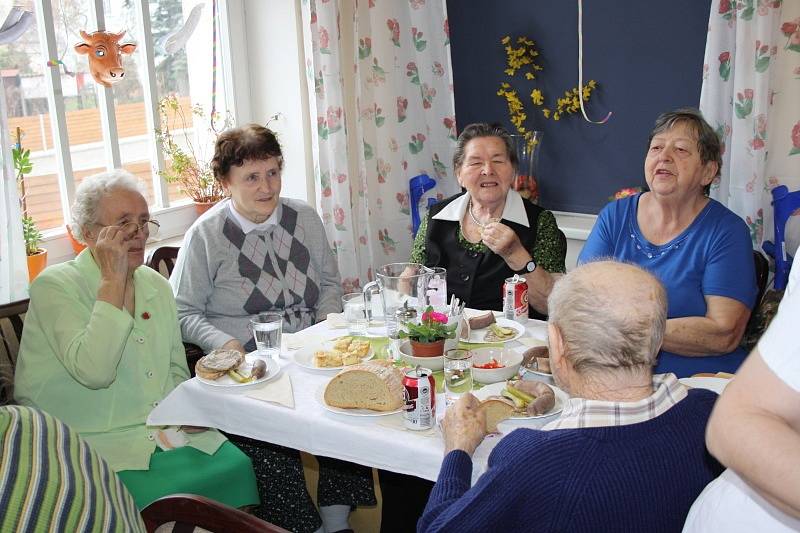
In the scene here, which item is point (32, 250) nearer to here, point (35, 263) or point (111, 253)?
point (35, 263)

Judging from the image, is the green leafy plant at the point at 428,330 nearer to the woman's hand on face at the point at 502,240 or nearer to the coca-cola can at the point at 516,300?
the coca-cola can at the point at 516,300

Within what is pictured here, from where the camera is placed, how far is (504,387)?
73.4 inches

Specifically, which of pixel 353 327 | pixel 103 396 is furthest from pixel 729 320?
pixel 103 396

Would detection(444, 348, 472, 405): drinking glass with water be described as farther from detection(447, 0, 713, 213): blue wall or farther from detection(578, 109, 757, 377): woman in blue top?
detection(447, 0, 713, 213): blue wall

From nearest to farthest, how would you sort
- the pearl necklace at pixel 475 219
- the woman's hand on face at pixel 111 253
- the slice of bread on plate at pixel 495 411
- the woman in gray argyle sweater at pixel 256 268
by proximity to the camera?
the slice of bread on plate at pixel 495 411 < the woman's hand on face at pixel 111 253 < the woman in gray argyle sweater at pixel 256 268 < the pearl necklace at pixel 475 219

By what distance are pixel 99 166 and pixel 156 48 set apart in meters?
0.58

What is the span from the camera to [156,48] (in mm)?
3395

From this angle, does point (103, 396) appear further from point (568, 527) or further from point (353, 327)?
point (568, 527)

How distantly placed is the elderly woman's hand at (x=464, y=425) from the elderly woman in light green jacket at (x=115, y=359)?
2.59 ft

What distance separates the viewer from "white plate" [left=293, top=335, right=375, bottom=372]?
206 centimetres

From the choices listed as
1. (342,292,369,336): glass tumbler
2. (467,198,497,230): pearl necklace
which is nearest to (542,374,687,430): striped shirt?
(342,292,369,336): glass tumbler

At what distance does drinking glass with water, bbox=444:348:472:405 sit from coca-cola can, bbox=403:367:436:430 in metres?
0.12

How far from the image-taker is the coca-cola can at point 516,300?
7.67 feet

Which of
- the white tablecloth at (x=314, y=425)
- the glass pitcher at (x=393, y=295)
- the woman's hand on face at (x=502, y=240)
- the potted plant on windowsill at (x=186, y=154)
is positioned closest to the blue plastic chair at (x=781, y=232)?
the woman's hand on face at (x=502, y=240)
